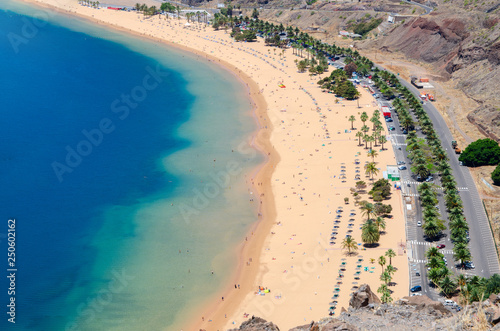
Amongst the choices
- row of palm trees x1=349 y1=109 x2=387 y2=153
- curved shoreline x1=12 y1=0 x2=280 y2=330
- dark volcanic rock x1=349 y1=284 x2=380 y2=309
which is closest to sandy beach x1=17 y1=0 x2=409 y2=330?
curved shoreline x1=12 y1=0 x2=280 y2=330

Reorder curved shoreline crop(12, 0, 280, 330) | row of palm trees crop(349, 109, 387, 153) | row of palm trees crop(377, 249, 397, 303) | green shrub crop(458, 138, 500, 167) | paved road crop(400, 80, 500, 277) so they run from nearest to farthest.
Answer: row of palm trees crop(377, 249, 397, 303) → curved shoreline crop(12, 0, 280, 330) → paved road crop(400, 80, 500, 277) → green shrub crop(458, 138, 500, 167) → row of palm trees crop(349, 109, 387, 153)

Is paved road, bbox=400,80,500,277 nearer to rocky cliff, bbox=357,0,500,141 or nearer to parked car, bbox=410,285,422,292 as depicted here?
parked car, bbox=410,285,422,292

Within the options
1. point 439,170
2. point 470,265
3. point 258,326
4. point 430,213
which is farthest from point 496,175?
point 258,326

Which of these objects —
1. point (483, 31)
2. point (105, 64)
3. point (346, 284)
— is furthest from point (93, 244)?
point (483, 31)

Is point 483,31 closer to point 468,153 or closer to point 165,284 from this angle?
point 468,153

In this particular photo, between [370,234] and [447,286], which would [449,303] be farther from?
[370,234]

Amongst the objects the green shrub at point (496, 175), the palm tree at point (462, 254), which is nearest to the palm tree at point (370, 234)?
the palm tree at point (462, 254)
